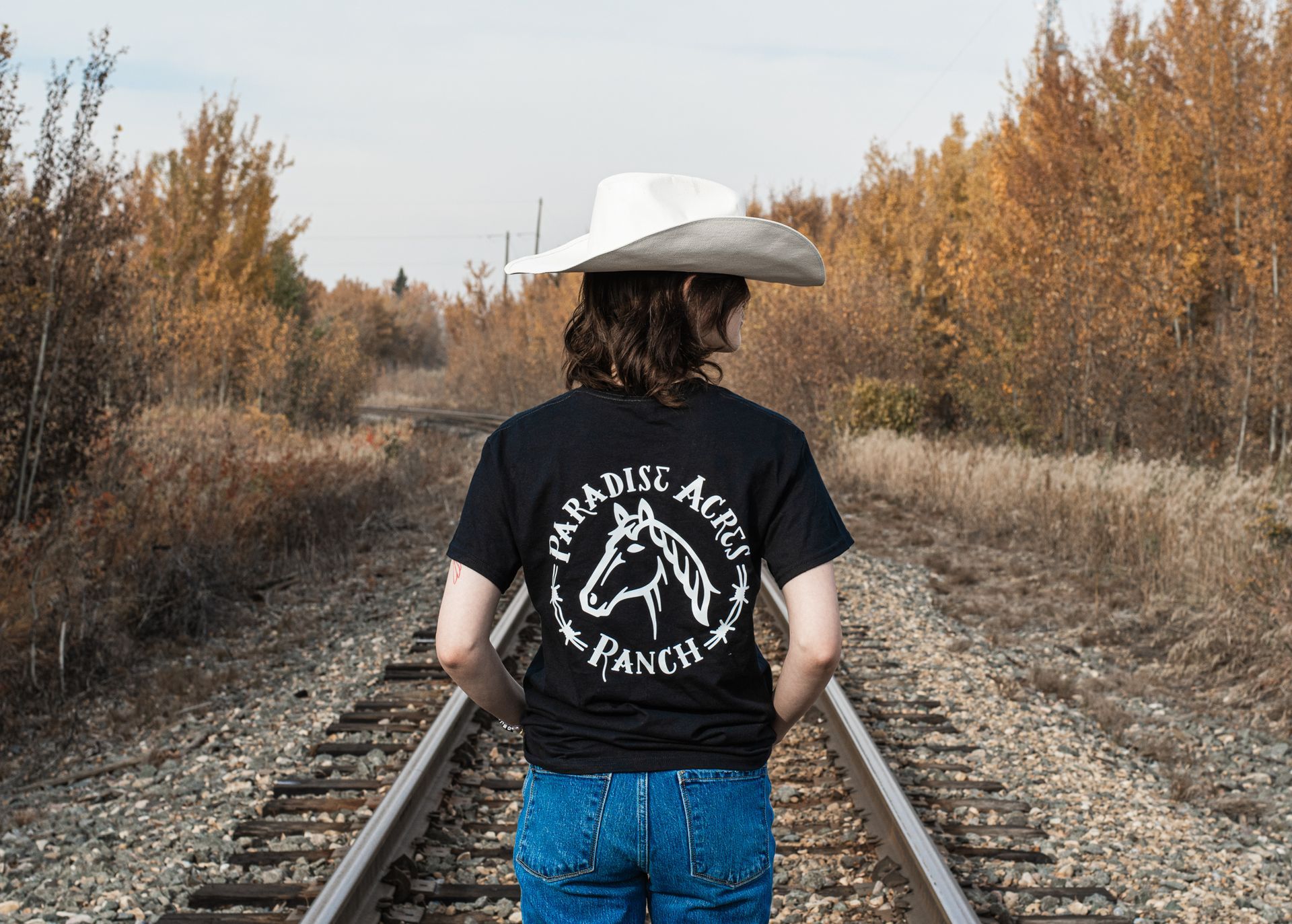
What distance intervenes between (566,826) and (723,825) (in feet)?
0.82

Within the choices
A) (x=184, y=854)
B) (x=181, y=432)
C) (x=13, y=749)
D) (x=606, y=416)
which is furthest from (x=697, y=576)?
(x=181, y=432)

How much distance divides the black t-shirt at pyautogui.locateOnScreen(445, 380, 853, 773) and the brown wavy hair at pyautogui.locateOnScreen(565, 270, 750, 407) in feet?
0.12

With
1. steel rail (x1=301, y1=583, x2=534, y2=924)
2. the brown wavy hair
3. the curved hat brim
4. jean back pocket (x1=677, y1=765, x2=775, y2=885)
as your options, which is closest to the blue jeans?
jean back pocket (x1=677, y1=765, x2=775, y2=885)

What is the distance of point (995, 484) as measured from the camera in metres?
12.8

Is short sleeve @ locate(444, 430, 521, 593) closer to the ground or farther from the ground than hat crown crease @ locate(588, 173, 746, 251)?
closer to the ground

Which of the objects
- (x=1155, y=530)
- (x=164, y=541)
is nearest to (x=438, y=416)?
(x=164, y=541)

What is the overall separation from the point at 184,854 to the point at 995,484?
1052 cm

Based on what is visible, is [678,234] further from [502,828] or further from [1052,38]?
[1052,38]

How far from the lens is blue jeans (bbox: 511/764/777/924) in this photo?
5.68 feet

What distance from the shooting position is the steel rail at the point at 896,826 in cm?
349

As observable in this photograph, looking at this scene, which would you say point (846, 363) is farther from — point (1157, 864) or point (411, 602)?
point (1157, 864)

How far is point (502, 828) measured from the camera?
4309 mm

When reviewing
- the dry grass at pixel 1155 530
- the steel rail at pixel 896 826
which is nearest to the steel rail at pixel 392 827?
the steel rail at pixel 896 826

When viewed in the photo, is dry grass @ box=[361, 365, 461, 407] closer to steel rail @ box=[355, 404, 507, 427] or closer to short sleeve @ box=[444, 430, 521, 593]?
steel rail @ box=[355, 404, 507, 427]
